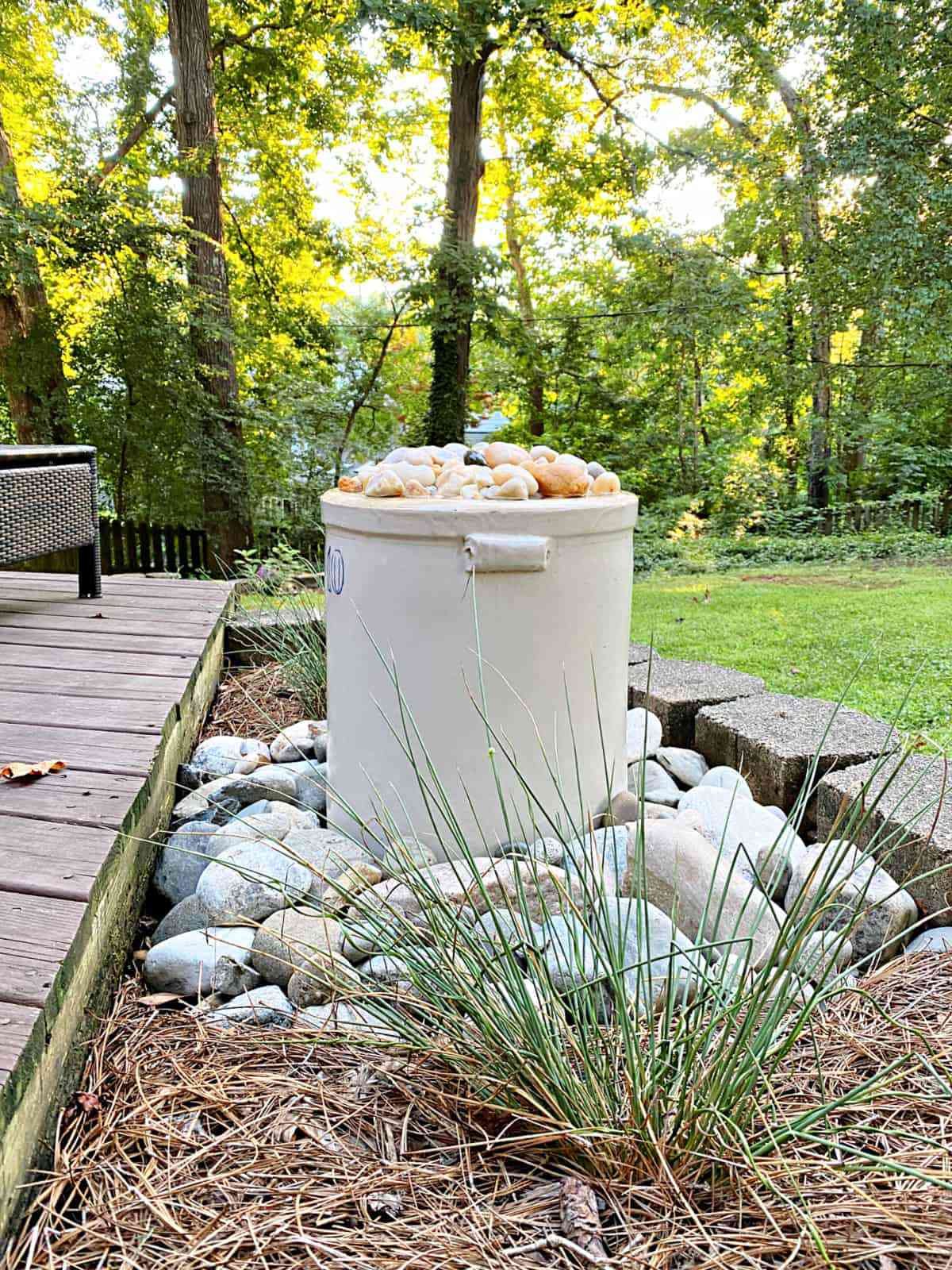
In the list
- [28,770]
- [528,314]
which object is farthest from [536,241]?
[28,770]

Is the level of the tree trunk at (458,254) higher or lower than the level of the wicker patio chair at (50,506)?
higher

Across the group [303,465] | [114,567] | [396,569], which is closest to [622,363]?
[303,465]

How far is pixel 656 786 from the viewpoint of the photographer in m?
2.30

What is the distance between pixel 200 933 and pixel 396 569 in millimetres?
809

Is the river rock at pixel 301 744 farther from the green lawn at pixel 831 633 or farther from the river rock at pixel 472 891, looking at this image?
the green lawn at pixel 831 633

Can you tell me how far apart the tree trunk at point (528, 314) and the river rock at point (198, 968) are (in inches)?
357

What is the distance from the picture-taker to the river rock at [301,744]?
261 centimetres

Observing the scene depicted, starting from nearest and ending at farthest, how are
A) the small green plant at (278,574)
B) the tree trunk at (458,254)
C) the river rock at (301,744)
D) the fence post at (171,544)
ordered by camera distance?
the river rock at (301,744)
the small green plant at (278,574)
the fence post at (171,544)
the tree trunk at (458,254)

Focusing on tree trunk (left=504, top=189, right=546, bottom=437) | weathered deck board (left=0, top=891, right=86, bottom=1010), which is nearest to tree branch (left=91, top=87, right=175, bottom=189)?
tree trunk (left=504, top=189, right=546, bottom=437)

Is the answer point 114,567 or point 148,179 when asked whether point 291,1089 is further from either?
point 148,179

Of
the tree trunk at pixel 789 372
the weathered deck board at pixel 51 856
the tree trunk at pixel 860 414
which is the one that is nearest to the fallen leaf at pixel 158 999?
the weathered deck board at pixel 51 856

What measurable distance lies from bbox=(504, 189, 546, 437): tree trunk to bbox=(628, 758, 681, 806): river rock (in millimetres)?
8210

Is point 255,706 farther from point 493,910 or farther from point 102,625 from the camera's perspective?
point 493,910

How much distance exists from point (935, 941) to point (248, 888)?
4.28 ft
